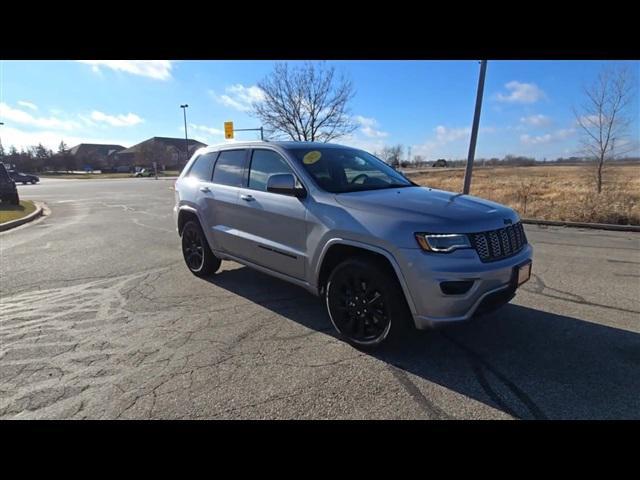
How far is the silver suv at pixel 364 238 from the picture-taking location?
269 cm

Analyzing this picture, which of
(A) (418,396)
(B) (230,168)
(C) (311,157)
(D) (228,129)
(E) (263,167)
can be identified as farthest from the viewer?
(D) (228,129)

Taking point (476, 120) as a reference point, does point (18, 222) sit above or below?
below

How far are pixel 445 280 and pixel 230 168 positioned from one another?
312 centimetres

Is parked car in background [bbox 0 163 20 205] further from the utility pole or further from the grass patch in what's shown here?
the utility pole

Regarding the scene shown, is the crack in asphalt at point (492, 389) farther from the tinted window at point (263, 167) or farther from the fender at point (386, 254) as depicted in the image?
the tinted window at point (263, 167)

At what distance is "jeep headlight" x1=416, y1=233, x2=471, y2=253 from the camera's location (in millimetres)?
2674

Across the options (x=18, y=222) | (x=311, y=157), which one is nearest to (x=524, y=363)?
(x=311, y=157)

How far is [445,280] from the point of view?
2.62 meters

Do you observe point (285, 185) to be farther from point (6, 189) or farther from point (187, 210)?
point (6, 189)

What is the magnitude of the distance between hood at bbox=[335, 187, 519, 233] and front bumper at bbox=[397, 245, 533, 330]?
0.74ft
